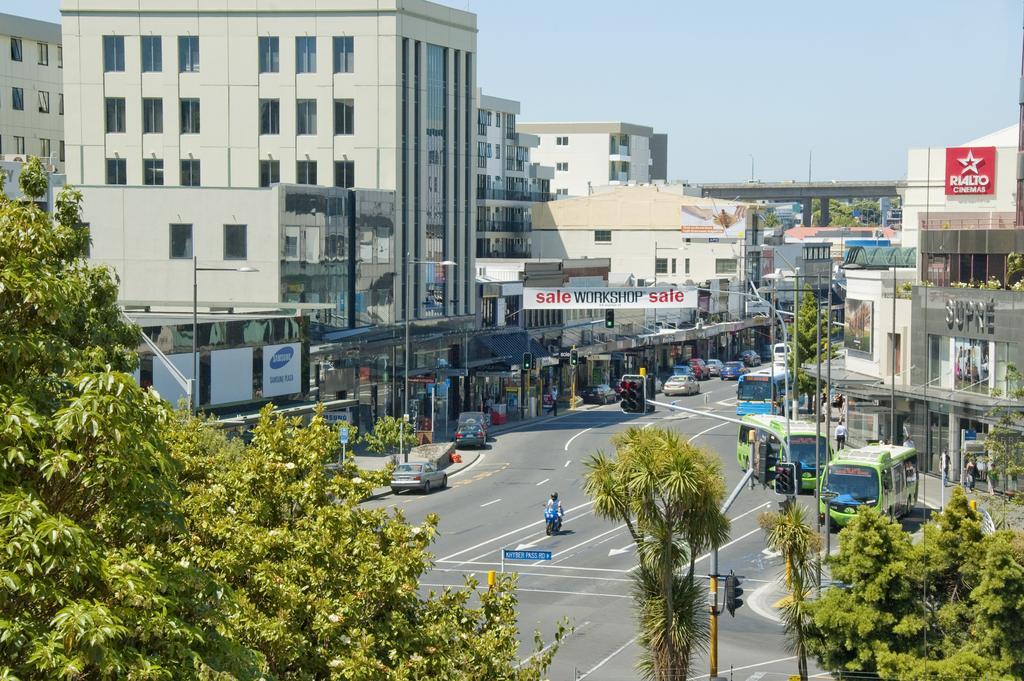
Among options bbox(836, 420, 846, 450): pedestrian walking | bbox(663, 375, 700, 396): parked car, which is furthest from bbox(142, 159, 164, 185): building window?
bbox(836, 420, 846, 450): pedestrian walking

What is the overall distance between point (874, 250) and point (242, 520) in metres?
73.8

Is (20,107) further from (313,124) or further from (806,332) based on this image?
(806,332)

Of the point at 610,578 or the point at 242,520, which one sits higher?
the point at 242,520

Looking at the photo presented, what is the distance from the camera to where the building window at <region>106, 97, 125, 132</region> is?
8144 centimetres

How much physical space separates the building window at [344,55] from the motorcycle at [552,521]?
3794 centimetres

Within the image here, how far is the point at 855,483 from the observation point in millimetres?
48750

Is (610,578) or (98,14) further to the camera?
(98,14)

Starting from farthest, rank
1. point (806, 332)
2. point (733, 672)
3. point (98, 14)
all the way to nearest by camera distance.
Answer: point (806, 332) → point (98, 14) → point (733, 672)

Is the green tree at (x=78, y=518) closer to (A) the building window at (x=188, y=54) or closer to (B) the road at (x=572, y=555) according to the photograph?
(B) the road at (x=572, y=555)

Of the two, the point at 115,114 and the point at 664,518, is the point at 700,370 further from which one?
the point at 664,518

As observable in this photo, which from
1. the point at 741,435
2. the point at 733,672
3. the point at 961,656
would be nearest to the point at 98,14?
the point at 741,435

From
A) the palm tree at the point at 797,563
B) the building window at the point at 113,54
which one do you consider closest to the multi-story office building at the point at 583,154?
the building window at the point at 113,54

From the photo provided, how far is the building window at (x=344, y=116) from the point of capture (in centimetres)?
7994

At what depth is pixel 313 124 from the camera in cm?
8069
